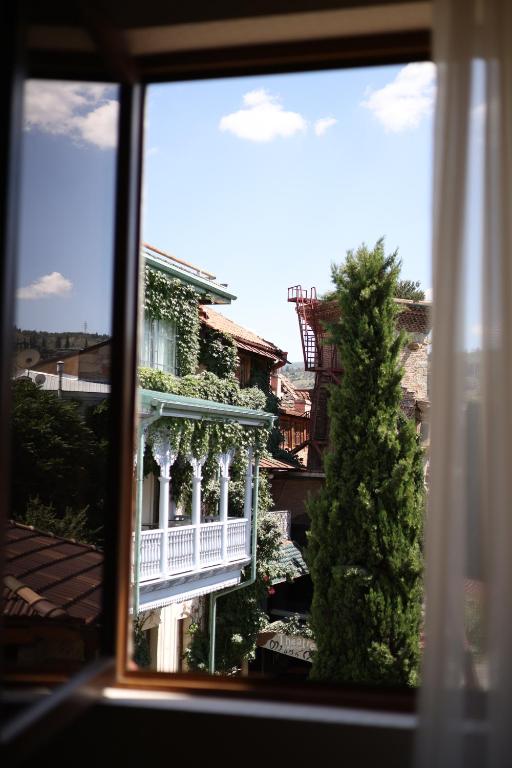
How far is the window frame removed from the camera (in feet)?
5.21

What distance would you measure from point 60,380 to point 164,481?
3.50 meters

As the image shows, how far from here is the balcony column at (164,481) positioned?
931cm

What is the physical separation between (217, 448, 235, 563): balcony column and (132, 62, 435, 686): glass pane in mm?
54

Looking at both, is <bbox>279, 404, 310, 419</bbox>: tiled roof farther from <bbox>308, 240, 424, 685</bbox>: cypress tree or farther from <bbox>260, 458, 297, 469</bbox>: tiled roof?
<bbox>308, 240, 424, 685</bbox>: cypress tree

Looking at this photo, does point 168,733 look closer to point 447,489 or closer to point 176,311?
point 447,489

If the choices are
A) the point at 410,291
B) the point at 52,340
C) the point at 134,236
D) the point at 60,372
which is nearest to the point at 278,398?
the point at 410,291

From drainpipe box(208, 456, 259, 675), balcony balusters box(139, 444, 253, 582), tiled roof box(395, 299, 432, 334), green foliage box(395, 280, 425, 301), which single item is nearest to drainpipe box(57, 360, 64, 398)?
balcony balusters box(139, 444, 253, 582)

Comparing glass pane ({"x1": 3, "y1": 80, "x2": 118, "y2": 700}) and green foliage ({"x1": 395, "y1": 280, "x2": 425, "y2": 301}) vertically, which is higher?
green foliage ({"x1": 395, "y1": 280, "x2": 425, "y2": 301})

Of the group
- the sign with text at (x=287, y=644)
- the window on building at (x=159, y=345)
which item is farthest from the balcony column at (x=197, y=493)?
the sign with text at (x=287, y=644)

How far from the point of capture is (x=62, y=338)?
16.8ft

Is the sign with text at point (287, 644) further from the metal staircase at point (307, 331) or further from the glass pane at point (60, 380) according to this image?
the glass pane at point (60, 380)

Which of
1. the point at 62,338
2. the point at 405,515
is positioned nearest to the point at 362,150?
the point at 405,515

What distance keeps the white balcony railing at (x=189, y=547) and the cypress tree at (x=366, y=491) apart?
4.82 feet

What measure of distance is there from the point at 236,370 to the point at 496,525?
1246 centimetres
